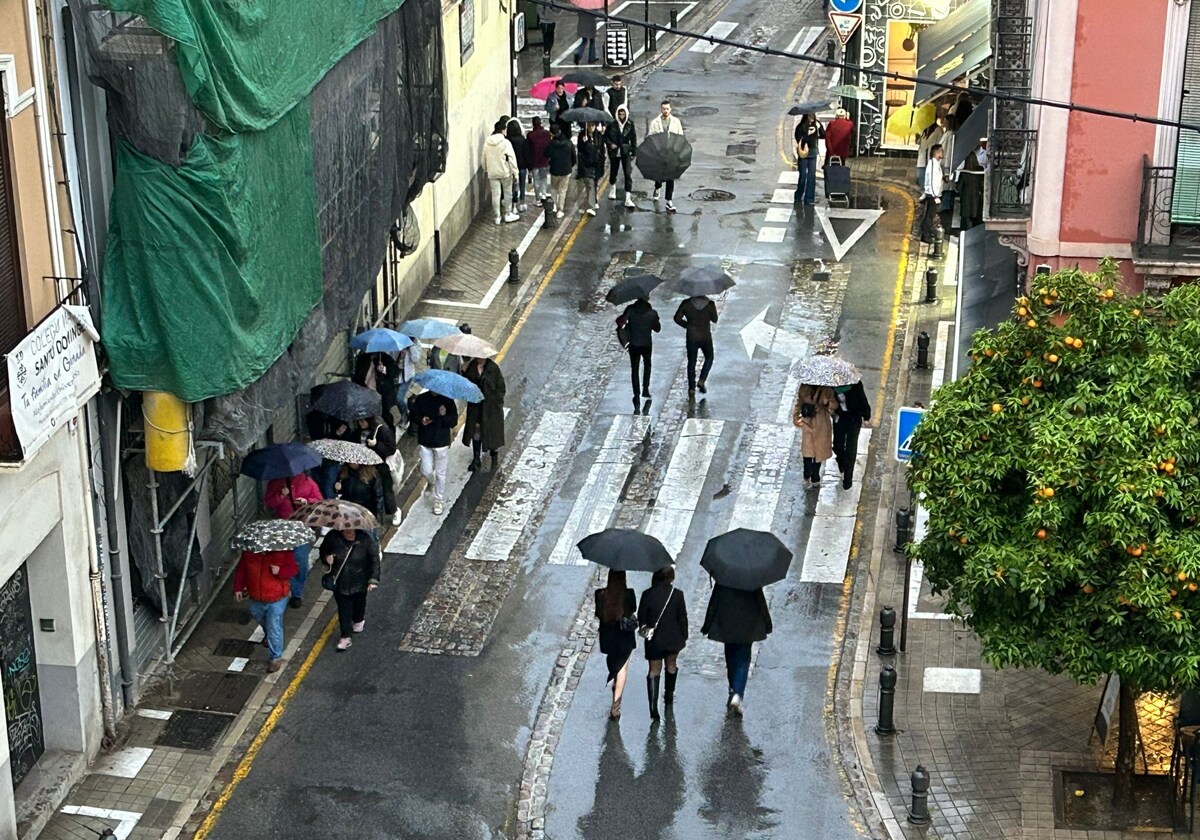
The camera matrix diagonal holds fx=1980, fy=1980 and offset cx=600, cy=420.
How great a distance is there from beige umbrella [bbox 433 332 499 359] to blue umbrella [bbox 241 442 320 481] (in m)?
3.21

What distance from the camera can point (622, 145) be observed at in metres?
35.3

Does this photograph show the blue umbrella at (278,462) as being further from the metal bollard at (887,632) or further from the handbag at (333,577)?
the metal bollard at (887,632)

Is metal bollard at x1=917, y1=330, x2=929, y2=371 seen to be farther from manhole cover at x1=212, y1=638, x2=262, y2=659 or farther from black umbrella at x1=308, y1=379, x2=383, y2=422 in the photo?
manhole cover at x1=212, y1=638, x2=262, y2=659

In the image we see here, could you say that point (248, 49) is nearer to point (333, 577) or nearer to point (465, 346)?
point (333, 577)

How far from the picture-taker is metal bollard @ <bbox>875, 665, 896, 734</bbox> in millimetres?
18305

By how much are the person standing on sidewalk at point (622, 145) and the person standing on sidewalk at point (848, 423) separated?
12.4 m

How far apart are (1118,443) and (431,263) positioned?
17.4 meters

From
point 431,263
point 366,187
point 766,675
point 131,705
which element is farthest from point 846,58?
point 131,705

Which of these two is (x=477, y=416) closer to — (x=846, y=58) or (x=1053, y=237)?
(x=1053, y=237)

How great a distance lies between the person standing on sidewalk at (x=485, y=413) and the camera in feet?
78.6

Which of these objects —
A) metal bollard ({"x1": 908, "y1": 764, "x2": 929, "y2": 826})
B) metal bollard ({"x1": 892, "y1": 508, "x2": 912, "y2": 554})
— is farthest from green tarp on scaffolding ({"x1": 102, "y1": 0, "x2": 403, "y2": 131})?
metal bollard ({"x1": 908, "y1": 764, "x2": 929, "y2": 826})

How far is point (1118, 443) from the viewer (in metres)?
15.5

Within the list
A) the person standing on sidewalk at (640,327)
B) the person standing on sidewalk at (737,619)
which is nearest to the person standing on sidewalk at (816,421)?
the person standing on sidewalk at (640,327)

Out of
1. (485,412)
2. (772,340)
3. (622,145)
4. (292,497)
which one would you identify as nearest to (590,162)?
(622,145)
